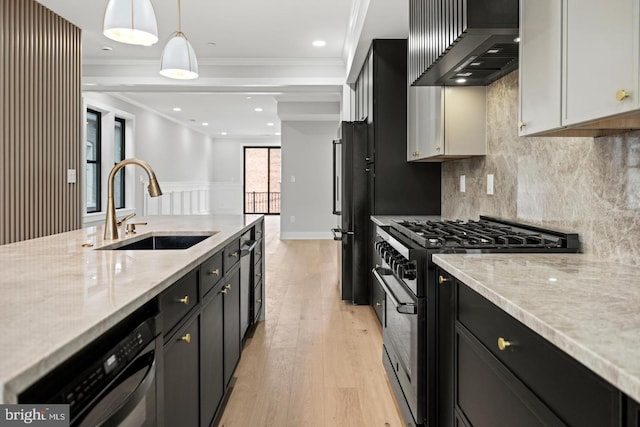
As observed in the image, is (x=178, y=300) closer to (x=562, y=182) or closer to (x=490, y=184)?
(x=562, y=182)

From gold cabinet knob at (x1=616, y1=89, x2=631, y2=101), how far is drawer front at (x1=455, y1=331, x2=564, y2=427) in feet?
2.40

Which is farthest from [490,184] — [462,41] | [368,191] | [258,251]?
[258,251]

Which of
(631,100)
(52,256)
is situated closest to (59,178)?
(52,256)

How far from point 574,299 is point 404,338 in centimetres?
119

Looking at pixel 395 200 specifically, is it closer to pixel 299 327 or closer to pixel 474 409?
pixel 299 327

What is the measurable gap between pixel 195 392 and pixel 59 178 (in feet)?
10.2

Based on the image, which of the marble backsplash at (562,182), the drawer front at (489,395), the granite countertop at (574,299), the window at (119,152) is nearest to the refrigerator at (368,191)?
the marble backsplash at (562,182)

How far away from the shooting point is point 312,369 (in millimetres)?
3025

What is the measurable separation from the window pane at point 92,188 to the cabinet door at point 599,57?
6851 mm

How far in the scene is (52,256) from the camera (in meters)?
1.83

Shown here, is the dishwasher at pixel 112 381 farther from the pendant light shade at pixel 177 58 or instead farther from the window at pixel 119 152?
the window at pixel 119 152

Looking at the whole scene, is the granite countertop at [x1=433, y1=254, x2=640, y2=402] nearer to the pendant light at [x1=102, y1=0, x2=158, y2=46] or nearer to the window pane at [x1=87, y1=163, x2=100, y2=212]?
the pendant light at [x1=102, y1=0, x2=158, y2=46]

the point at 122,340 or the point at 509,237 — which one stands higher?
the point at 509,237

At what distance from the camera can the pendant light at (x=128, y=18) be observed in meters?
2.33
